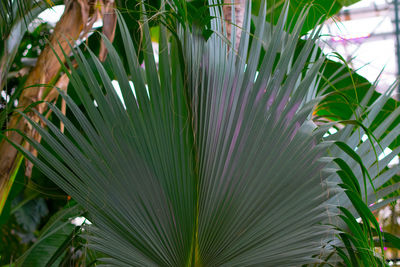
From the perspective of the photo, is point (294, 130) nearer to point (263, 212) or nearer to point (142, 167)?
point (263, 212)

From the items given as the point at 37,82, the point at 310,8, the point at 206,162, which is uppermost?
the point at 310,8

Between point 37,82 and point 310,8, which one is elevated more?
point 310,8

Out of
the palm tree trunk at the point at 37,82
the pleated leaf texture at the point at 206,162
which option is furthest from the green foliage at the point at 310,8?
Answer: the palm tree trunk at the point at 37,82

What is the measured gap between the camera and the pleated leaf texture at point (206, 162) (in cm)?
59

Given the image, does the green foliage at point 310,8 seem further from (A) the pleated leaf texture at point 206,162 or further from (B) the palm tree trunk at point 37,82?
(B) the palm tree trunk at point 37,82

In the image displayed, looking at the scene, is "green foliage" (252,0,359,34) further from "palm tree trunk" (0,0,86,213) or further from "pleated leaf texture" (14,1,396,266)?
"palm tree trunk" (0,0,86,213)

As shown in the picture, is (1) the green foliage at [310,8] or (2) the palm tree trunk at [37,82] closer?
(1) the green foliage at [310,8]

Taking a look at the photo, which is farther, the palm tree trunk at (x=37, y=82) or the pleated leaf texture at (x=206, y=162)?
the palm tree trunk at (x=37, y=82)

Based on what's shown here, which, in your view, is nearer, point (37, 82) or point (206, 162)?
point (206, 162)

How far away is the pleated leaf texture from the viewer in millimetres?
595

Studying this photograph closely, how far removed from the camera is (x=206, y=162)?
0.63 metres

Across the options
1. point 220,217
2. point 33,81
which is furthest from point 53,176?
point 33,81

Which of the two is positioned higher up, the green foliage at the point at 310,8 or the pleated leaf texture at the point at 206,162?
the green foliage at the point at 310,8

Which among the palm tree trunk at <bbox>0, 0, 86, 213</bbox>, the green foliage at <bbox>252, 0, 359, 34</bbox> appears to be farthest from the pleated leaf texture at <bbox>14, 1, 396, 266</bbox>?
the palm tree trunk at <bbox>0, 0, 86, 213</bbox>
